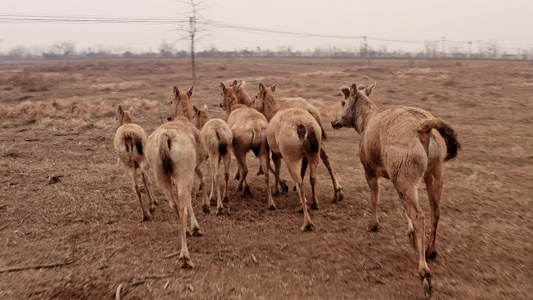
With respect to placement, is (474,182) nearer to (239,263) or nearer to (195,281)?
(239,263)

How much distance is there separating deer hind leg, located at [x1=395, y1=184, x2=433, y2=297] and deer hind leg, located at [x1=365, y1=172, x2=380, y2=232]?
1.42 m

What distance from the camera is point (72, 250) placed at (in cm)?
628

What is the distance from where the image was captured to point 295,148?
24.1 feet

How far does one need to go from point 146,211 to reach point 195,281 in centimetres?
285

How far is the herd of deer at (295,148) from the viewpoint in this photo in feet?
17.3

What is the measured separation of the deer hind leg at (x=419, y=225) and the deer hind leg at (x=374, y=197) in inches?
55.8

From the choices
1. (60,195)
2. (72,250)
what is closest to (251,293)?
(72,250)

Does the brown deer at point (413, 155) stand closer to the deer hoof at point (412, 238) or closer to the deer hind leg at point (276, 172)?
the deer hoof at point (412, 238)

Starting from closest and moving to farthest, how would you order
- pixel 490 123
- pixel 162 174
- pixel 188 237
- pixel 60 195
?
pixel 162 174
pixel 188 237
pixel 60 195
pixel 490 123

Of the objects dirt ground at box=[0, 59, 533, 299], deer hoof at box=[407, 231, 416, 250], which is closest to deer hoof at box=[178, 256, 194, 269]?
dirt ground at box=[0, 59, 533, 299]

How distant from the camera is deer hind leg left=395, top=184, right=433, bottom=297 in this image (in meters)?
4.87

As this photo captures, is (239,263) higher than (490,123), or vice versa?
(490,123)

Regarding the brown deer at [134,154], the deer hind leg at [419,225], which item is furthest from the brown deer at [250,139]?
the deer hind leg at [419,225]

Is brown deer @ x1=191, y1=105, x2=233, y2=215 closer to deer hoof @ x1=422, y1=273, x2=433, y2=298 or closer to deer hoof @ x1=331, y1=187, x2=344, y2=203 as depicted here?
deer hoof @ x1=331, y1=187, x2=344, y2=203
